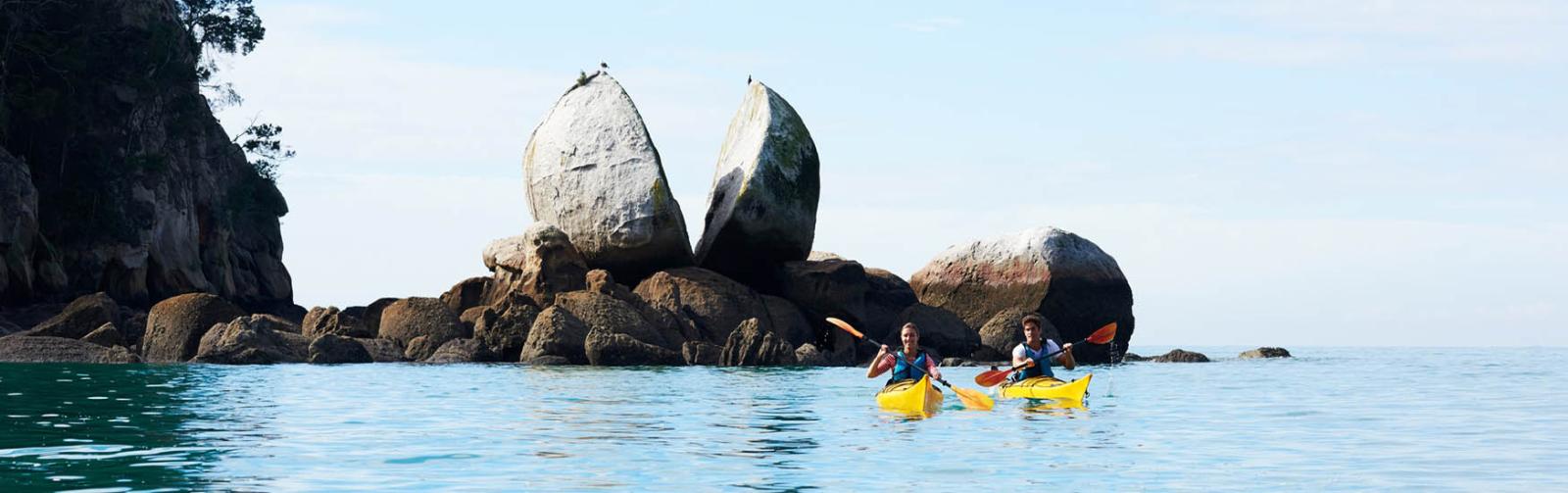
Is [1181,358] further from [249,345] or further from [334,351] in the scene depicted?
[249,345]

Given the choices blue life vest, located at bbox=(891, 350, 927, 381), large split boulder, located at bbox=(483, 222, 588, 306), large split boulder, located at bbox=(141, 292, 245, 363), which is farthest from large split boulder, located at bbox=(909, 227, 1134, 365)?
blue life vest, located at bbox=(891, 350, 927, 381)

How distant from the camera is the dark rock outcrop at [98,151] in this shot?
4369cm

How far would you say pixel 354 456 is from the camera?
43.1 feet

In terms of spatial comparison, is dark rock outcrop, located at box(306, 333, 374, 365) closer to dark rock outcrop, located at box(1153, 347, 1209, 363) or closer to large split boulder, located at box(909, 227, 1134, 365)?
large split boulder, located at box(909, 227, 1134, 365)

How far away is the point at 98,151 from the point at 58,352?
17.9 metres

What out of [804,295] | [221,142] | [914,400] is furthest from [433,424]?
[221,142]

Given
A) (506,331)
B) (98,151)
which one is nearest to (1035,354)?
(506,331)

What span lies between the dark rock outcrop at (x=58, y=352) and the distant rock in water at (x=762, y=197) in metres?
13.6

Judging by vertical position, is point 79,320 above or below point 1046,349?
above

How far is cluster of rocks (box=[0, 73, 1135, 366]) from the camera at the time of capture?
32.5 metres

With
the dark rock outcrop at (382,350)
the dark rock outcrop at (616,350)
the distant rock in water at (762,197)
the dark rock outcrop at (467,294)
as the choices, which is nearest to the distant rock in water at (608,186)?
the distant rock in water at (762,197)

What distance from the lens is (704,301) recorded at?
117 ft

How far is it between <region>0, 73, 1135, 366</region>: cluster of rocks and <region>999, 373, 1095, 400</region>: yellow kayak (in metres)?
12.7

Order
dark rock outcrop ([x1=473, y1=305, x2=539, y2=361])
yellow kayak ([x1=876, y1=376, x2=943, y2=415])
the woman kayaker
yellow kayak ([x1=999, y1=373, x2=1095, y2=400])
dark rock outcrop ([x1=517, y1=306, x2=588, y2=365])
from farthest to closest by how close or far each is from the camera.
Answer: dark rock outcrop ([x1=473, y1=305, x2=539, y2=361]) < dark rock outcrop ([x1=517, y1=306, x2=588, y2=365]) < yellow kayak ([x1=999, y1=373, x2=1095, y2=400]) < the woman kayaker < yellow kayak ([x1=876, y1=376, x2=943, y2=415])
